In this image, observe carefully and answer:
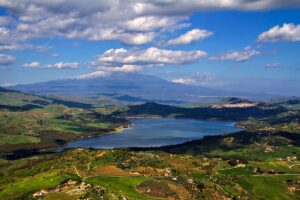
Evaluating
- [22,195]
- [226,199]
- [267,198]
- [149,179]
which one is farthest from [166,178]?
[22,195]

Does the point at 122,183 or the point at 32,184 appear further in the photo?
A: the point at 122,183

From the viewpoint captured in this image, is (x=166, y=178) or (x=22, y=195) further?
(x=166, y=178)

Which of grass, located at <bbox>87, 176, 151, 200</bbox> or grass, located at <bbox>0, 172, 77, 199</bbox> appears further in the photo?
grass, located at <bbox>0, 172, 77, 199</bbox>

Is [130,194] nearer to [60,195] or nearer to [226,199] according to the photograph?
[60,195]

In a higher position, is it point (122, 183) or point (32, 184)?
point (32, 184)

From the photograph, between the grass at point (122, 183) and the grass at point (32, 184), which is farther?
the grass at point (32, 184)

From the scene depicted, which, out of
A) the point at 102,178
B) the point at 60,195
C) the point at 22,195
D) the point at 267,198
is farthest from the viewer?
the point at 267,198

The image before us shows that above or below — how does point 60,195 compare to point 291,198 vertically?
above

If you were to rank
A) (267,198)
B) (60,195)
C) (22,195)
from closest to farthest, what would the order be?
(60,195) → (22,195) → (267,198)
